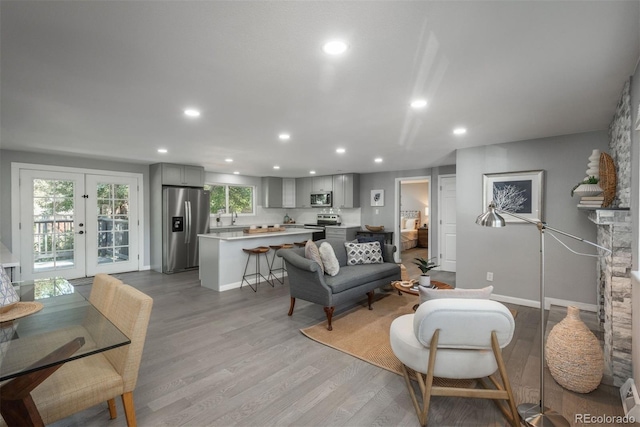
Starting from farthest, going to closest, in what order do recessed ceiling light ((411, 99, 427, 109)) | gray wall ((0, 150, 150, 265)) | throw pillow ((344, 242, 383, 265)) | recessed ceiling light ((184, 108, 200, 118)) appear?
gray wall ((0, 150, 150, 265)) → throw pillow ((344, 242, 383, 265)) → recessed ceiling light ((184, 108, 200, 118)) → recessed ceiling light ((411, 99, 427, 109))

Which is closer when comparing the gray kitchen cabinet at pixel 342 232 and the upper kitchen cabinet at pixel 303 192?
the gray kitchen cabinet at pixel 342 232

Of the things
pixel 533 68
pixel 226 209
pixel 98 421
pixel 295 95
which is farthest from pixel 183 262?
pixel 533 68

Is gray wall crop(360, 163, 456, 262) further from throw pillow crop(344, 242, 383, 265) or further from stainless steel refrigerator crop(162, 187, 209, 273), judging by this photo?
stainless steel refrigerator crop(162, 187, 209, 273)

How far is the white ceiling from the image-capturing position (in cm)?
149

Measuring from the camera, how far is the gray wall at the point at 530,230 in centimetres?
383

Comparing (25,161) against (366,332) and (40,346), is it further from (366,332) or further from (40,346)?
(366,332)

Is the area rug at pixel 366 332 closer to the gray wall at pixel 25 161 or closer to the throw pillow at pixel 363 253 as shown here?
the throw pillow at pixel 363 253

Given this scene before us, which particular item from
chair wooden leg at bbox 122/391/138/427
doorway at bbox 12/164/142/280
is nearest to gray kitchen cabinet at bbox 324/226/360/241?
doorway at bbox 12/164/142/280

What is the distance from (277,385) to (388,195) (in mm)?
5980

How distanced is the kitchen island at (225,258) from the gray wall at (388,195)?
323 cm

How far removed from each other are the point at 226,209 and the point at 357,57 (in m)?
6.90

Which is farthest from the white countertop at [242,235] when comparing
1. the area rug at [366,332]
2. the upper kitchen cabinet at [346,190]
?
the area rug at [366,332]

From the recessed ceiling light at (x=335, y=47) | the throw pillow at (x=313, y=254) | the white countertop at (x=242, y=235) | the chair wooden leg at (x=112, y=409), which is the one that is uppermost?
the recessed ceiling light at (x=335, y=47)

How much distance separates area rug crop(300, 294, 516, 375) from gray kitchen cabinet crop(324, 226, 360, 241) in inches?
137
